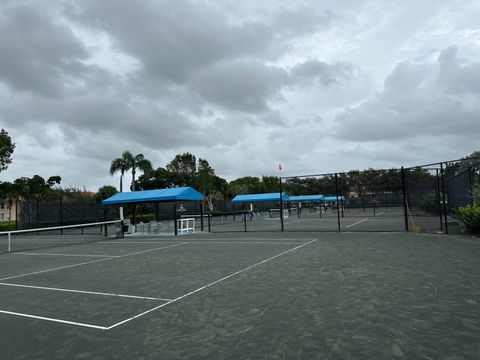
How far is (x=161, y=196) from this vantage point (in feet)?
84.8

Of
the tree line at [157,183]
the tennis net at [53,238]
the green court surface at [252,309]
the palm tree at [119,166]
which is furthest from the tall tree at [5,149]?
the green court surface at [252,309]

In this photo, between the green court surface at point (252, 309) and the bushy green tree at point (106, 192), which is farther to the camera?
the bushy green tree at point (106, 192)

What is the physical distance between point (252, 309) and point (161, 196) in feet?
68.2

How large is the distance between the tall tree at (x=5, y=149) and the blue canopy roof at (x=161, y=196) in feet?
55.0

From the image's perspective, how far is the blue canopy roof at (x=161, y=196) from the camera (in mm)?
25031

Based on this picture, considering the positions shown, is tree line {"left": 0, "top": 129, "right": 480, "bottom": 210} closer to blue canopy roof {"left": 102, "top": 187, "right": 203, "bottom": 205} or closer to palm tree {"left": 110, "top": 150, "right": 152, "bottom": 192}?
palm tree {"left": 110, "top": 150, "right": 152, "bottom": 192}

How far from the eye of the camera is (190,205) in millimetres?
49031

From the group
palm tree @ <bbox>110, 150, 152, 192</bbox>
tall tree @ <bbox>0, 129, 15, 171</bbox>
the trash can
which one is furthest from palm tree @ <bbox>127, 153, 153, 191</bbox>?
the trash can

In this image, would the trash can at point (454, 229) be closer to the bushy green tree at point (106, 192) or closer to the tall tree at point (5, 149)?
the tall tree at point (5, 149)

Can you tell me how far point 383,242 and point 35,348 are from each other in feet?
41.8

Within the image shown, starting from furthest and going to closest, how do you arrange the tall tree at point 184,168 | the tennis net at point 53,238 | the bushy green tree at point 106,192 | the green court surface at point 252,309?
the tall tree at point 184,168, the bushy green tree at point 106,192, the tennis net at point 53,238, the green court surface at point 252,309

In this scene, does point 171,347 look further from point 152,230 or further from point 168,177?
point 168,177

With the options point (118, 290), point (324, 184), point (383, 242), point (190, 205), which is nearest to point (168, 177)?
point (190, 205)

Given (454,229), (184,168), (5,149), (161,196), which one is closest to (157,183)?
(184,168)
